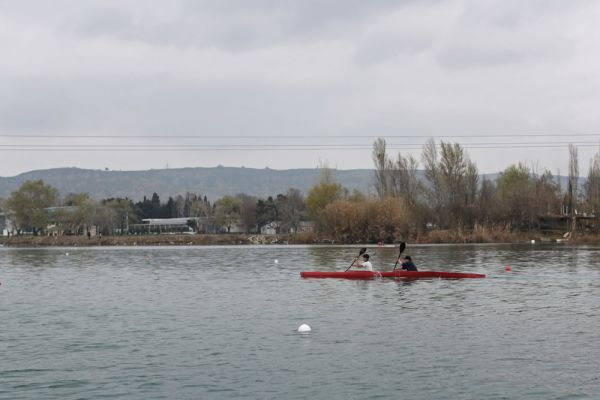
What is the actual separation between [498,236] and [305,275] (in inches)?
2103

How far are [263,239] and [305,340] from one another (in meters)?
92.0

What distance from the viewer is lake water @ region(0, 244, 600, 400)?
57.2 ft

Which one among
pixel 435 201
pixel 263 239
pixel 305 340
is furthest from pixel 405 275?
pixel 263 239

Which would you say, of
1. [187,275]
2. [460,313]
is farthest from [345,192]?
[460,313]

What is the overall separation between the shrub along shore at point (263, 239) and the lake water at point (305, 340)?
157ft

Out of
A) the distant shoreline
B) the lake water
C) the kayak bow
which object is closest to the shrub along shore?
the distant shoreline

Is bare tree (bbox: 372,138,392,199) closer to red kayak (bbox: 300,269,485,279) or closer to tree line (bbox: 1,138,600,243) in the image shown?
tree line (bbox: 1,138,600,243)

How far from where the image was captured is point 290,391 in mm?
17031

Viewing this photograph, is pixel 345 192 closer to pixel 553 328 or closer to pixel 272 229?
pixel 272 229

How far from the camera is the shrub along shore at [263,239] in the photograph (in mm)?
91250

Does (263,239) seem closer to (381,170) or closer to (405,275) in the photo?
(381,170)

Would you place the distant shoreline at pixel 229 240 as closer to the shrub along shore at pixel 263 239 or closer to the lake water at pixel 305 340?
the shrub along shore at pixel 263 239

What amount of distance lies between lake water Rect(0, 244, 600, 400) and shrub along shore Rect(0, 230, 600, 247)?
4793 cm

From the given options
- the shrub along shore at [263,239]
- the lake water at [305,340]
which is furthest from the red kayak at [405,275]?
the shrub along shore at [263,239]
